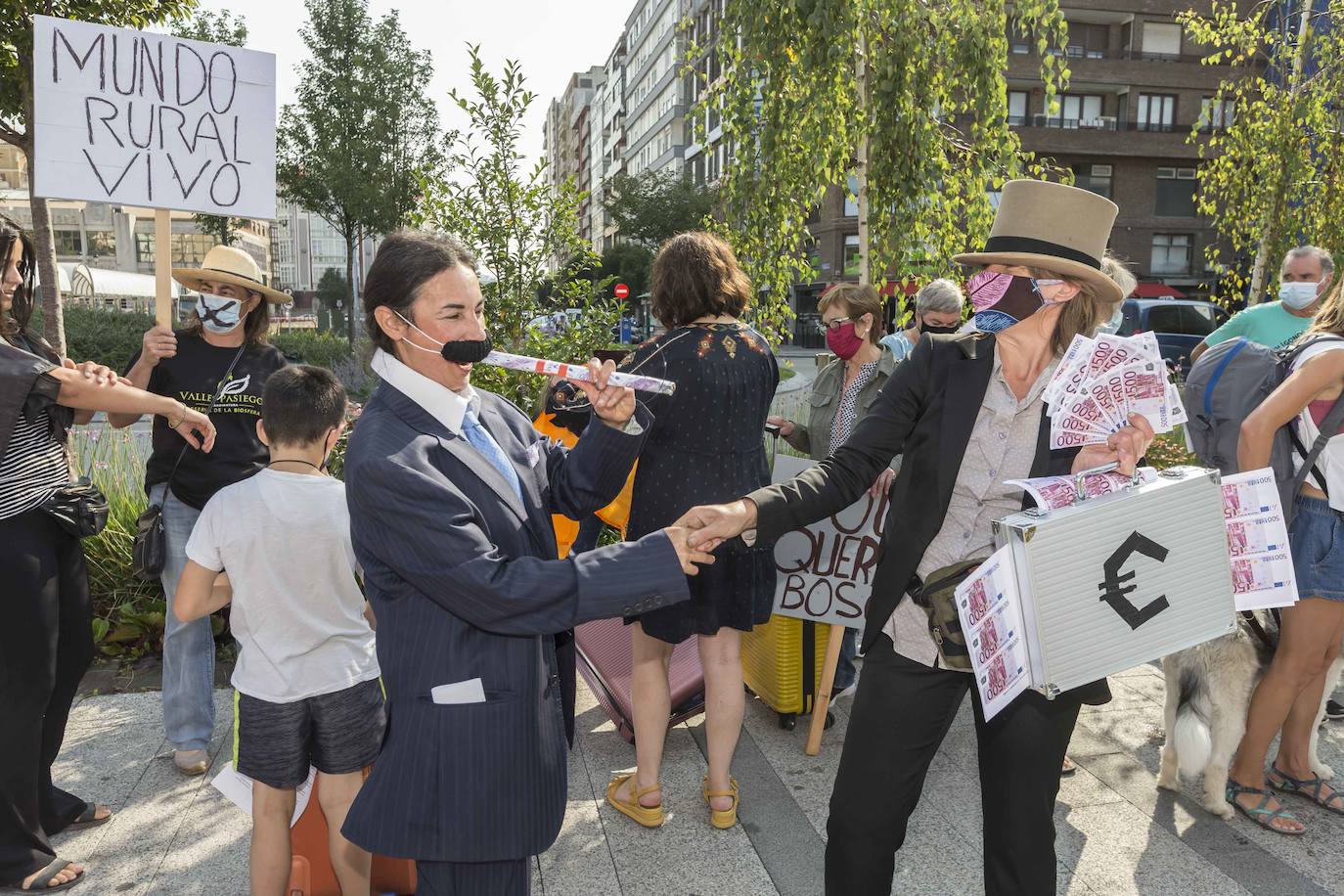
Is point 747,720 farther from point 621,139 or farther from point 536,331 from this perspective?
point 621,139

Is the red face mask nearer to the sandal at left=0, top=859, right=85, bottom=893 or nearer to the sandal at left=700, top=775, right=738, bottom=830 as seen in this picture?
the sandal at left=700, top=775, right=738, bottom=830

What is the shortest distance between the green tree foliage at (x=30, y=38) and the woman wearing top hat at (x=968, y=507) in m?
6.43

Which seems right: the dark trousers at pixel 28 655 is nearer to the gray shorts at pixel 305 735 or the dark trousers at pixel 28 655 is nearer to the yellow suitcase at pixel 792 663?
the gray shorts at pixel 305 735

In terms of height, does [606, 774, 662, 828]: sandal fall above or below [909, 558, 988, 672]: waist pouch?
below

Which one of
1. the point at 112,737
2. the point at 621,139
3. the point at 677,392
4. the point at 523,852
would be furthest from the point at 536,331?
the point at 621,139

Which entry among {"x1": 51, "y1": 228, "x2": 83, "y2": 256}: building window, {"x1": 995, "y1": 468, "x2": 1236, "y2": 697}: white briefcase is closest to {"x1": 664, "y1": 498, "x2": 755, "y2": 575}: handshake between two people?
{"x1": 995, "y1": 468, "x2": 1236, "y2": 697}: white briefcase

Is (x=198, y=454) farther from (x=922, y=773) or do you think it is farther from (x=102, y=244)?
(x=102, y=244)

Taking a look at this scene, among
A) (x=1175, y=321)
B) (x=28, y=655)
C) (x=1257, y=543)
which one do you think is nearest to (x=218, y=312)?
(x=28, y=655)

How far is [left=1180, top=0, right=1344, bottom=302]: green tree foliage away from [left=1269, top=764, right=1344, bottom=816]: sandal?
321 inches

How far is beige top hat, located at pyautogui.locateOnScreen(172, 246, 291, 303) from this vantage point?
370 centimetres

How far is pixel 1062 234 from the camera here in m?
2.29

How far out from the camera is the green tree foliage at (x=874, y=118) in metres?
5.86

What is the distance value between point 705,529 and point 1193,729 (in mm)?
2472

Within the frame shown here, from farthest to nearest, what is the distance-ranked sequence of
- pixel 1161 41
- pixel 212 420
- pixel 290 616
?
pixel 1161 41, pixel 212 420, pixel 290 616
